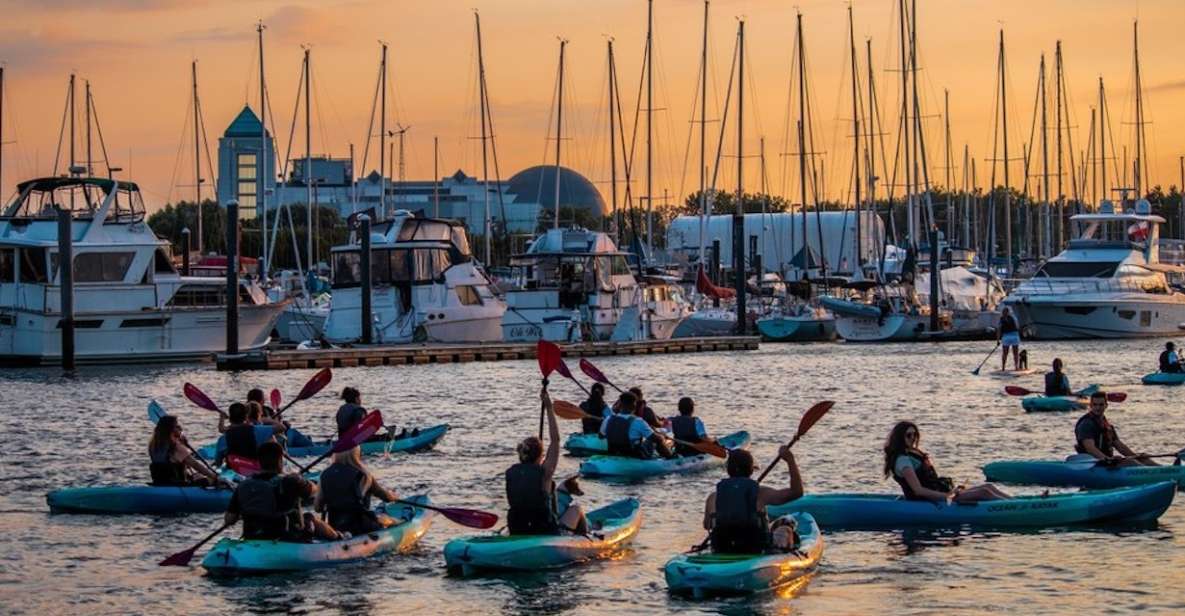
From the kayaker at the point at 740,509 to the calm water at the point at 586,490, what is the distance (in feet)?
2.06

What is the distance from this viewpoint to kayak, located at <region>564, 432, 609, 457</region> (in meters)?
30.5

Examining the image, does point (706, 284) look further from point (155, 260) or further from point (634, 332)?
point (155, 260)

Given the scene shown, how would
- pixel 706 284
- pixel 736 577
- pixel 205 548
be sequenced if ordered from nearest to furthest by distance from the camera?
pixel 736 577 < pixel 205 548 < pixel 706 284

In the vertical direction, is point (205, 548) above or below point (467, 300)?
below

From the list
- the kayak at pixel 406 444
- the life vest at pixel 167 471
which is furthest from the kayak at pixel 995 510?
the kayak at pixel 406 444

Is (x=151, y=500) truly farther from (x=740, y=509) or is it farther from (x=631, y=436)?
(x=740, y=509)

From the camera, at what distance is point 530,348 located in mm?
Result: 62281

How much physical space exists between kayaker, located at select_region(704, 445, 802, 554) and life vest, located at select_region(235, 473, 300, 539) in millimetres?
4433

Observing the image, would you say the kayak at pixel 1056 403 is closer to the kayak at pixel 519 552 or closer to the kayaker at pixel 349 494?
the kayak at pixel 519 552

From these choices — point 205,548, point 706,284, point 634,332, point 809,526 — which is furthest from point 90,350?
point 809,526

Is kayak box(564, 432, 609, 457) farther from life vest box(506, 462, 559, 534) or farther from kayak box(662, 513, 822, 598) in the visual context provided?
kayak box(662, 513, 822, 598)

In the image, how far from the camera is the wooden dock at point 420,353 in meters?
54.5

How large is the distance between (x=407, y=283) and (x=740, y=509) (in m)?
45.6

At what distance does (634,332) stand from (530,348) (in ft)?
20.7
